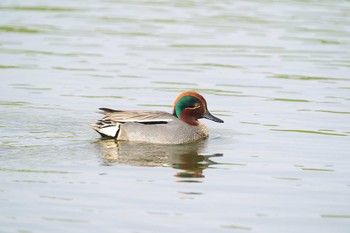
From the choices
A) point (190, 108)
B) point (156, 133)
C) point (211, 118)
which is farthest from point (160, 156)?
point (211, 118)

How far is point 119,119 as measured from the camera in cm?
1291

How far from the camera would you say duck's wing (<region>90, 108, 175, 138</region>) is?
42.2ft

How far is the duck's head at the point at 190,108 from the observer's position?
43.8 feet

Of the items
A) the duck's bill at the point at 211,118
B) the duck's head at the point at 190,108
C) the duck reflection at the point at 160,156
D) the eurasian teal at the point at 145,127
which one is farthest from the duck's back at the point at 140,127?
the duck's bill at the point at 211,118

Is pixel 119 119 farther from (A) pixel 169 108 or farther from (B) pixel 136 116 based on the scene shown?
(A) pixel 169 108

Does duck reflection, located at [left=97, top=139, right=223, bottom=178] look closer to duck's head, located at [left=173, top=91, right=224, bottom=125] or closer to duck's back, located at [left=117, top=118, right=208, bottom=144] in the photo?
duck's back, located at [left=117, top=118, right=208, bottom=144]

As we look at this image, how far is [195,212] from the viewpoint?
9.26 m

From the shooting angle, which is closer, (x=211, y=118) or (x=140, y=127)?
(x=140, y=127)

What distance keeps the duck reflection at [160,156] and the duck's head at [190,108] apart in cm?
50

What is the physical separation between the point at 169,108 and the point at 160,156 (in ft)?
11.0

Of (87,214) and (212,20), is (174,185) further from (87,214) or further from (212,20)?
(212,20)

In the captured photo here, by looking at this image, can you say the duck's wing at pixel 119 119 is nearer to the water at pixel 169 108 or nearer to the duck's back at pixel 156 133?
the duck's back at pixel 156 133

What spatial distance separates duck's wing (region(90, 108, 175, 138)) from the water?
0.19 m

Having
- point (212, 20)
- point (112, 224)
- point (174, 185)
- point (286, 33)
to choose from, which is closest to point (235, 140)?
point (174, 185)
